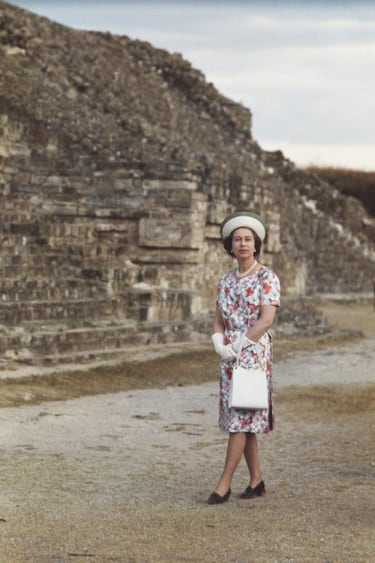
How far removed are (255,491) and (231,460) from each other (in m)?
0.32

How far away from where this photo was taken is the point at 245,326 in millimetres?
7863

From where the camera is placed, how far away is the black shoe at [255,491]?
7844 mm

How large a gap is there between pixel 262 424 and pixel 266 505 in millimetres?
527

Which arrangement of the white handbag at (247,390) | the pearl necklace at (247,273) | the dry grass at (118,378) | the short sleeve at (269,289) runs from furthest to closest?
the dry grass at (118,378) → the pearl necklace at (247,273) → the short sleeve at (269,289) → the white handbag at (247,390)

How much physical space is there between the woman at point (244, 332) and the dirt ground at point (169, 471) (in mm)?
276

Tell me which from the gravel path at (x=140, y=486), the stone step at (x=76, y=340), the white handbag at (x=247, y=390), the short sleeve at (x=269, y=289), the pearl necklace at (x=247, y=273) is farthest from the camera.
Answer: the stone step at (x=76, y=340)

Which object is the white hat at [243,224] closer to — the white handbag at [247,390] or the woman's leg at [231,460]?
the white handbag at [247,390]

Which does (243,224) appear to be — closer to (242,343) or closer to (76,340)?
(242,343)

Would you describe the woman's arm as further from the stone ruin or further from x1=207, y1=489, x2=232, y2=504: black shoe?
the stone ruin

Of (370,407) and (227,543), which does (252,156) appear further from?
(227,543)

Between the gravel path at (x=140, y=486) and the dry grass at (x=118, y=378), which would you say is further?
the dry grass at (x=118, y=378)

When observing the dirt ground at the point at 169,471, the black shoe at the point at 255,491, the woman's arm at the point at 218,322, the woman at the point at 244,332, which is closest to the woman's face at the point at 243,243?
the woman at the point at 244,332

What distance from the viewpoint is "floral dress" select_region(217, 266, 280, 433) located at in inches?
305

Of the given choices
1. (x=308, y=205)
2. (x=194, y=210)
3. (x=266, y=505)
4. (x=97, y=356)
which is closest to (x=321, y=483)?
(x=266, y=505)
